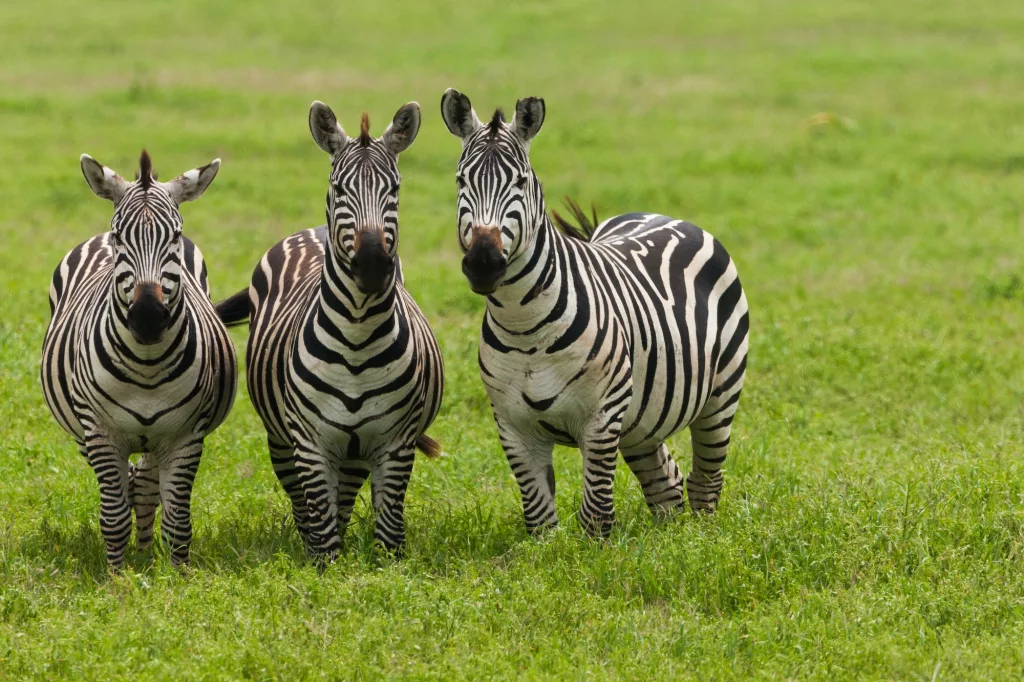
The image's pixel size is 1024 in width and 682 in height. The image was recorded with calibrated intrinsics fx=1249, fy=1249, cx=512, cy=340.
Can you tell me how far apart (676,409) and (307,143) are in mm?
14154

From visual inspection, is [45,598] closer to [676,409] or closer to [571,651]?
[571,651]

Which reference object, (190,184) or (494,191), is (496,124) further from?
(190,184)

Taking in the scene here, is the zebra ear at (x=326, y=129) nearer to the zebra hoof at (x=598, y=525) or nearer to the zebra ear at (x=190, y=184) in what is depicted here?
the zebra ear at (x=190, y=184)

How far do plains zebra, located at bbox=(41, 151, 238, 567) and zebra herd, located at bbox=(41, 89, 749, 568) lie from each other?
0.01 meters

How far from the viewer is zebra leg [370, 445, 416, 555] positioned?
616cm

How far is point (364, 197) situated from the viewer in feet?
18.4

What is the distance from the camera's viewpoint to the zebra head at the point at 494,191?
5.45m

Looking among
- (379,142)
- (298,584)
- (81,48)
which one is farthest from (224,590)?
(81,48)

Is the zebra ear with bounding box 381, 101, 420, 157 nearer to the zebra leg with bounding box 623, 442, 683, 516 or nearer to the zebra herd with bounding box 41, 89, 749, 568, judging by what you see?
the zebra herd with bounding box 41, 89, 749, 568

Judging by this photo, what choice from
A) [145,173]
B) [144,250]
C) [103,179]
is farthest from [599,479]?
[103,179]

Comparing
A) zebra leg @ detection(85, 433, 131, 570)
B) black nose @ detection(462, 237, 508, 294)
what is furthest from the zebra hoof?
zebra leg @ detection(85, 433, 131, 570)

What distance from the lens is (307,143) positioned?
777 inches

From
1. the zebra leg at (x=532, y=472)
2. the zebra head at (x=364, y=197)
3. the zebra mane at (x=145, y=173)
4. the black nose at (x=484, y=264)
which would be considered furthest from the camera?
the zebra leg at (x=532, y=472)

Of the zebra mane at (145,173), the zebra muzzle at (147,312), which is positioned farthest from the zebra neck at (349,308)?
the zebra mane at (145,173)
